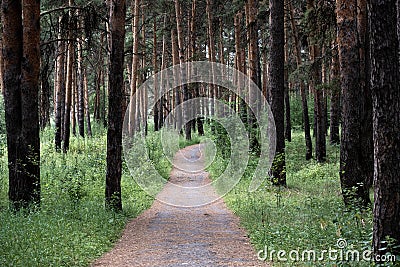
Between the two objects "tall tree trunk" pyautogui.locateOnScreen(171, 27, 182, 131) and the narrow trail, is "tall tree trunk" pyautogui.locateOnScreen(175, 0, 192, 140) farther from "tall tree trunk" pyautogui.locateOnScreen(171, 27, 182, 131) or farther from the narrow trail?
the narrow trail

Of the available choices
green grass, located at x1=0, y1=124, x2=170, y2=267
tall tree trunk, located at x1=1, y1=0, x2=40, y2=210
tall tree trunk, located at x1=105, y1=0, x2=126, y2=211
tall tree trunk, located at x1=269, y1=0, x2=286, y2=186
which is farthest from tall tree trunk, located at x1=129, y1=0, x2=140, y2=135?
tall tree trunk, located at x1=1, y1=0, x2=40, y2=210

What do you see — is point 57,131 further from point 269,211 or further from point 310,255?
point 310,255

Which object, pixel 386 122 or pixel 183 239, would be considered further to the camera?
pixel 183 239

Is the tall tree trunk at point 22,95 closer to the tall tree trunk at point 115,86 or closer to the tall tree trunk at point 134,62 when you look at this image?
the tall tree trunk at point 115,86

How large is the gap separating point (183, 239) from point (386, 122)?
212 inches

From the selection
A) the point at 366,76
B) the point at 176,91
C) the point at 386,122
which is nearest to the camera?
the point at 386,122

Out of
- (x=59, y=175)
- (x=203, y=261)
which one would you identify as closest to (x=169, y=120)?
(x=59, y=175)

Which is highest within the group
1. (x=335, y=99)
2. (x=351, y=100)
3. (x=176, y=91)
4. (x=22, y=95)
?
(x=176, y=91)

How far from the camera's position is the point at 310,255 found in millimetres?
7875

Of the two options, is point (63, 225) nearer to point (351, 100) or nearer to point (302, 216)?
point (302, 216)

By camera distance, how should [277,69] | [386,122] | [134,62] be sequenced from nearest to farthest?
[386,122] → [277,69] → [134,62]

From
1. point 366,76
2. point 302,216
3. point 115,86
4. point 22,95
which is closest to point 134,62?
point 115,86

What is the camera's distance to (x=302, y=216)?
10.9 meters

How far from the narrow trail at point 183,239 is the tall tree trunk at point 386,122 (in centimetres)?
240
